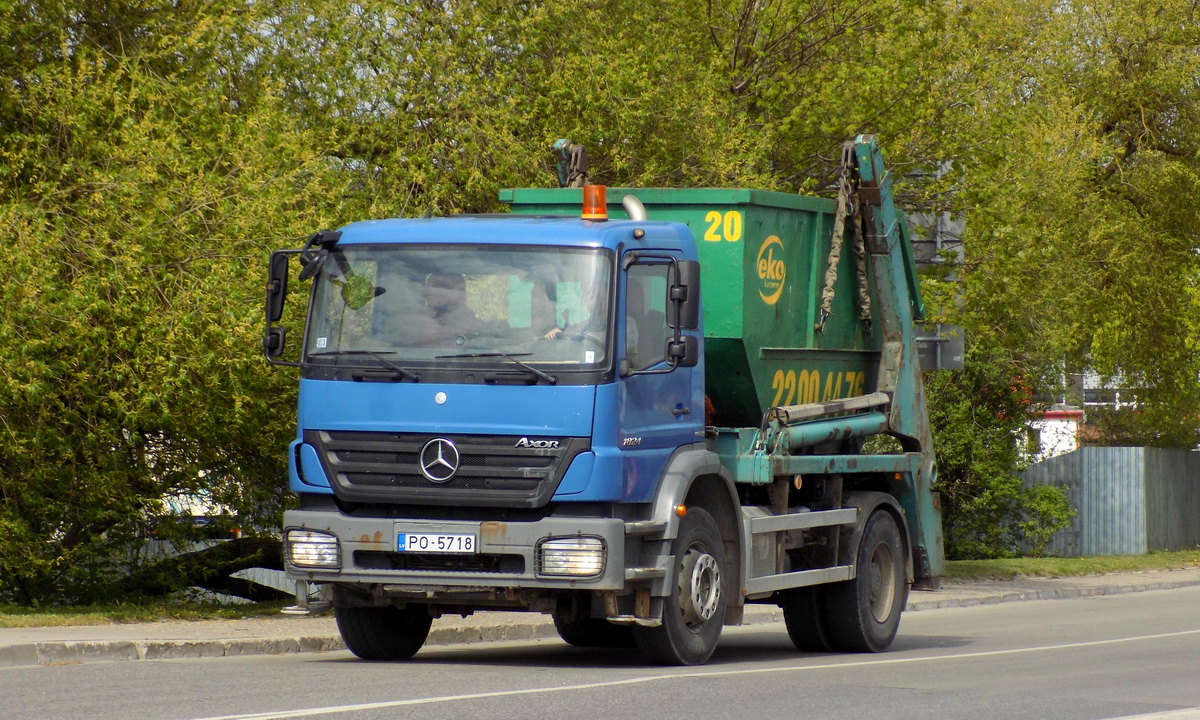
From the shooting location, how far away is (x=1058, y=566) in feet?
86.5

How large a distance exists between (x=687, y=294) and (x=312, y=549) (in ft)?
9.21

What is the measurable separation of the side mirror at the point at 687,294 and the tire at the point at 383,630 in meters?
3.02

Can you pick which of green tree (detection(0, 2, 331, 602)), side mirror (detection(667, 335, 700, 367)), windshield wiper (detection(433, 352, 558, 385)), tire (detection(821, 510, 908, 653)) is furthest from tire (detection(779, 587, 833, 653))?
green tree (detection(0, 2, 331, 602))

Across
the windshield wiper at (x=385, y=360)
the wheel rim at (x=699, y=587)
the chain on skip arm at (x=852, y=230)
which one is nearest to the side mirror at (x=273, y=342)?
the windshield wiper at (x=385, y=360)

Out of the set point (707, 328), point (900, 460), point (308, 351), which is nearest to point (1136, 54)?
point (900, 460)

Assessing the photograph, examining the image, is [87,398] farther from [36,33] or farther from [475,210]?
[475,210]

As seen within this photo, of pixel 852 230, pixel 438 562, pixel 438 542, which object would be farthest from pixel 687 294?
pixel 852 230

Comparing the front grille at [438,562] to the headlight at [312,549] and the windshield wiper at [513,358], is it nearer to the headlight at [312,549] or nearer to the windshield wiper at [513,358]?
the headlight at [312,549]

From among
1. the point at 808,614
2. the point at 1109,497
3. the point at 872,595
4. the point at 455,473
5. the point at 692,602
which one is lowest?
the point at 808,614

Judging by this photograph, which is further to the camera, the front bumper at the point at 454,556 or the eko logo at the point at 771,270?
the eko logo at the point at 771,270

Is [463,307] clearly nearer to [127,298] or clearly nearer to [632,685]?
[632,685]

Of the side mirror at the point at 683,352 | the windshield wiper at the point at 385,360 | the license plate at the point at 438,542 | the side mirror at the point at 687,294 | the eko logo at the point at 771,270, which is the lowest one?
the license plate at the point at 438,542

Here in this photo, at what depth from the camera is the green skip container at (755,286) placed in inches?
464

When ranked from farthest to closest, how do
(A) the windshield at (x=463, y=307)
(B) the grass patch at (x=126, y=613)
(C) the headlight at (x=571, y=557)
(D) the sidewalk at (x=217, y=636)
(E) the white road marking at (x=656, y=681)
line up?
(B) the grass patch at (x=126, y=613) → (D) the sidewalk at (x=217, y=636) → (A) the windshield at (x=463, y=307) → (C) the headlight at (x=571, y=557) → (E) the white road marking at (x=656, y=681)
